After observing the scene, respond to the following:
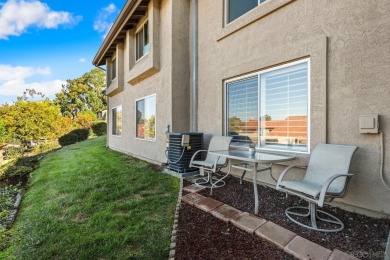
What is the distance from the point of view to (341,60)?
3260mm

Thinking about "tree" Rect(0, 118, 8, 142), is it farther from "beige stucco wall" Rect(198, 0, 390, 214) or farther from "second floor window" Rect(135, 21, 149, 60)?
"beige stucco wall" Rect(198, 0, 390, 214)

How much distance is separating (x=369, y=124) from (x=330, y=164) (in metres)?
0.77

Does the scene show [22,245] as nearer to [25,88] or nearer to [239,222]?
[239,222]

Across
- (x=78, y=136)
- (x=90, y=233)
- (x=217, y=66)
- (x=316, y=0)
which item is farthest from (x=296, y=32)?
(x=78, y=136)

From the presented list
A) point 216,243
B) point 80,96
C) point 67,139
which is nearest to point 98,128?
point 67,139

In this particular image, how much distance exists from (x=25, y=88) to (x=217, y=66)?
140ft

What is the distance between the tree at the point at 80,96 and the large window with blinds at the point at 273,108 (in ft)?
119

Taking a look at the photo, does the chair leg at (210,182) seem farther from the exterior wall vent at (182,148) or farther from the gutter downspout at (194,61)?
the gutter downspout at (194,61)

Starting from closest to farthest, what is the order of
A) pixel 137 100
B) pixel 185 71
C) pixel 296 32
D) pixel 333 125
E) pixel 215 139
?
pixel 333 125
pixel 296 32
pixel 215 139
pixel 185 71
pixel 137 100

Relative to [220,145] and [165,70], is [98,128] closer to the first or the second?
[165,70]

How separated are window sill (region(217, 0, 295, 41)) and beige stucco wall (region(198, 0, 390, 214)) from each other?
0.07 ft

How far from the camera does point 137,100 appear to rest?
9047 millimetres

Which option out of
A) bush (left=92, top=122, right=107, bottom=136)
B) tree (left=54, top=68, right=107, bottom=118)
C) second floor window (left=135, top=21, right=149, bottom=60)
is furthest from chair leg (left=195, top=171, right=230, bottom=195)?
tree (left=54, top=68, right=107, bottom=118)

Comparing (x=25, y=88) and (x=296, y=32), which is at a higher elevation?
(x=25, y=88)
